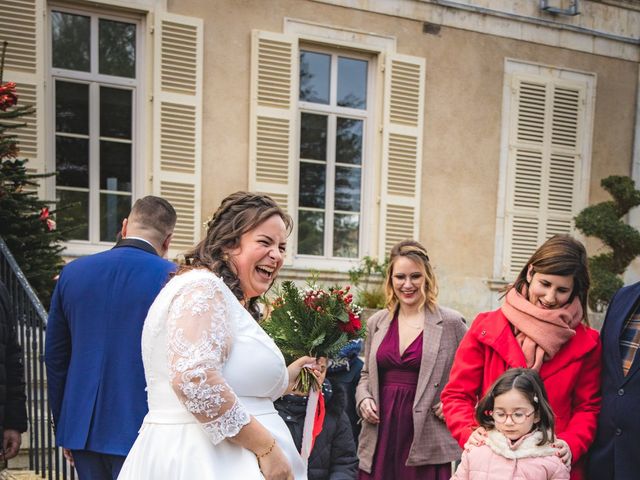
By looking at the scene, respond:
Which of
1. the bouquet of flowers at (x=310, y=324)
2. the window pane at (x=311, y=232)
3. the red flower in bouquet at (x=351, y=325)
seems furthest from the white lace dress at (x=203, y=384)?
the window pane at (x=311, y=232)

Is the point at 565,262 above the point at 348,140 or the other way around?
the other way around

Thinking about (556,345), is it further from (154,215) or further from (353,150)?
(353,150)

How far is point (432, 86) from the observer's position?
887 cm

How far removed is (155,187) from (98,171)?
2.20 feet

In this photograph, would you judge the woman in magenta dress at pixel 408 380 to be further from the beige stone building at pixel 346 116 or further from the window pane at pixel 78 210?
the window pane at pixel 78 210

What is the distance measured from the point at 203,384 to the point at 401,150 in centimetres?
717

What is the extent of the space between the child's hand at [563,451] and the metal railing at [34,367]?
2.86 meters

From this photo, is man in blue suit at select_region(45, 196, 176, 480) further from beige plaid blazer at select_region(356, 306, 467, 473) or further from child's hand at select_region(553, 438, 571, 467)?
child's hand at select_region(553, 438, 571, 467)

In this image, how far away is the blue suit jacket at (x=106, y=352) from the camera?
2760 mm

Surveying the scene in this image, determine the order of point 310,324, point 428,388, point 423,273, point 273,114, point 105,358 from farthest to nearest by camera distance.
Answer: point 273,114
point 423,273
point 428,388
point 105,358
point 310,324

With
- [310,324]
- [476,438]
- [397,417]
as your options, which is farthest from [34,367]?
[476,438]

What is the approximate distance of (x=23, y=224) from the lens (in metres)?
5.38

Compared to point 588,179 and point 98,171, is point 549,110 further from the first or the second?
point 98,171

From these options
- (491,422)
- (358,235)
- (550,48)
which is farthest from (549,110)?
(491,422)
